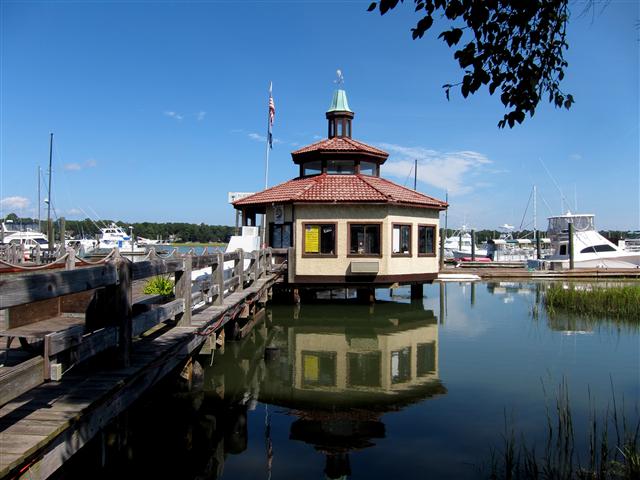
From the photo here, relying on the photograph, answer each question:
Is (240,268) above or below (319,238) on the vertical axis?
below

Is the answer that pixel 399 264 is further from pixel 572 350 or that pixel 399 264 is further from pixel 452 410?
pixel 452 410

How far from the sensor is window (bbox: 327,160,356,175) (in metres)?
23.4

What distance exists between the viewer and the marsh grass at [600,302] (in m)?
18.2

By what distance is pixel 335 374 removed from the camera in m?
11.2

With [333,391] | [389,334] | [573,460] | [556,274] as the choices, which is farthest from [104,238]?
[573,460]

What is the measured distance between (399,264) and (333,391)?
11.7 metres

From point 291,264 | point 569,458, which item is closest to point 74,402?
point 569,458

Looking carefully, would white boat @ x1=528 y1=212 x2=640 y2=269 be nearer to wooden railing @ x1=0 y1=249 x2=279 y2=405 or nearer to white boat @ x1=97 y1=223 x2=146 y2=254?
wooden railing @ x1=0 y1=249 x2=279 y2=405

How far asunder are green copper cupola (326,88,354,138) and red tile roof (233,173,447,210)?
3312 millimetres

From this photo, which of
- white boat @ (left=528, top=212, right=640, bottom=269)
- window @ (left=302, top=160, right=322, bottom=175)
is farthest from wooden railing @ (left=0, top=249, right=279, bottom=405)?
white boat @ (left=528, top=212, right=640, bottom=269)

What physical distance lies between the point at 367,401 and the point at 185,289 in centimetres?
382

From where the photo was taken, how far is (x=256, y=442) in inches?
292

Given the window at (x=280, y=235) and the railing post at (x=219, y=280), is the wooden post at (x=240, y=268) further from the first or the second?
the window at (x=280, y=235)

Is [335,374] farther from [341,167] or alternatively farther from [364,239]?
[341,167]
